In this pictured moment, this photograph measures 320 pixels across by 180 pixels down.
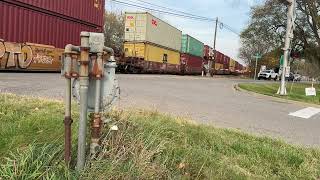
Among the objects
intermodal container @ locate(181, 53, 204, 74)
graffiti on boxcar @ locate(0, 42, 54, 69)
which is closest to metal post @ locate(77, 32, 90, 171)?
graffiti on boxcar @ locate(0, 42, 54, 69)

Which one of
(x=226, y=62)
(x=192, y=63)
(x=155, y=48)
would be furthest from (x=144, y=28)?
(x=226, y=62)

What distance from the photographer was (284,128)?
1055cm

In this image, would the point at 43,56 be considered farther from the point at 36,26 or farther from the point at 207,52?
the point at 207,52

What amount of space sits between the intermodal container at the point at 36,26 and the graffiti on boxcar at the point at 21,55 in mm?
348

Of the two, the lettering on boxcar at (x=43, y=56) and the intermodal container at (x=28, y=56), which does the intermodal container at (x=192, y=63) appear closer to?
the intermodal container at (x=28, y=56)

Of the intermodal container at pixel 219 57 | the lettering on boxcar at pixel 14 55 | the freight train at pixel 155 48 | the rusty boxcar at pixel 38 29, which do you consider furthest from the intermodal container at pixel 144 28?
the intermodal container at pixel 219 57

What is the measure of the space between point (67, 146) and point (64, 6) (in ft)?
79.3

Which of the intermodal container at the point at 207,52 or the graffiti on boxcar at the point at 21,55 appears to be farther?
the intermodal container at the point at 207,52

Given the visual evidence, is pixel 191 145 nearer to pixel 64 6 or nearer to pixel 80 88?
pixel 80 88

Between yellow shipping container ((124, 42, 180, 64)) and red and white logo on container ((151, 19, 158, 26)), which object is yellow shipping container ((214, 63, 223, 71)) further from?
red and white logo on container ((151, 19, 158, 26))

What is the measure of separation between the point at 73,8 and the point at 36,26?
13.1 feet

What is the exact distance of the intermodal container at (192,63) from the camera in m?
53.2

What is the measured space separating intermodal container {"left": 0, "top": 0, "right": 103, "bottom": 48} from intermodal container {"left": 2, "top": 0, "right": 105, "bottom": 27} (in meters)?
0.07

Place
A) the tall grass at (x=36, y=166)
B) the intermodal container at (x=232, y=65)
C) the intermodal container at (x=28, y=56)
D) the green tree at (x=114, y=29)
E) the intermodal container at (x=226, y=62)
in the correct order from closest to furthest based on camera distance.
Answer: the tall grass at (x=36, y=166)
the intermodal container at (x=28, y=56)
the green tree at (x=114, y=29)
the intermodal container at (x=226, y=62)
the intermodal container at (x=232, y=65)
